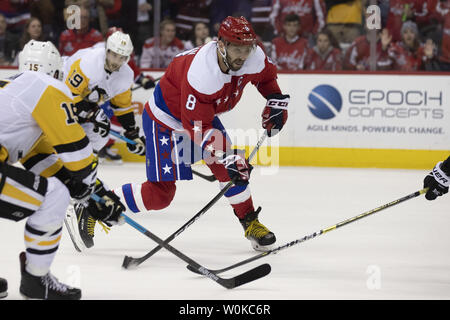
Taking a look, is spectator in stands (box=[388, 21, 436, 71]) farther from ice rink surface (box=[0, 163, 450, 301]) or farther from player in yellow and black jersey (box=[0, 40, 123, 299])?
player in yellow and black jersey (box=[0, 40, 123, 299])

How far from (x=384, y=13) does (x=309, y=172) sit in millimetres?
1557

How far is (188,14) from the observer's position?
686 centimetres

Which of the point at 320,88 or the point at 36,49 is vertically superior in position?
the point at 36,49

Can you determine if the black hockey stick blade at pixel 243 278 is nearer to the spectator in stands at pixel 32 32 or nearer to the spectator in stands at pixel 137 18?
the spectator in stands at pixel 137 18

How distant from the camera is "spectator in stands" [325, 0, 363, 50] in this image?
21.4 feet

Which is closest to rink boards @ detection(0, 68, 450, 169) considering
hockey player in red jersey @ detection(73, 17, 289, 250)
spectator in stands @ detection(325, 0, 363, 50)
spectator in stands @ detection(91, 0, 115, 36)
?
spectator in stands @ detection(325, 0, 363, 50)

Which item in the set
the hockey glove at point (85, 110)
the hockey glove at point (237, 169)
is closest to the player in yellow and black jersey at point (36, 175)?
the hockey glove at point (237, 169)

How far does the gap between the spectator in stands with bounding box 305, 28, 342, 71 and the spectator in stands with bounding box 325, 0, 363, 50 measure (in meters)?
0.05

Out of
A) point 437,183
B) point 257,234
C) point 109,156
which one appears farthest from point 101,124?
point 437,183

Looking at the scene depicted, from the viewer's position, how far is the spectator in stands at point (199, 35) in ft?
22.2
